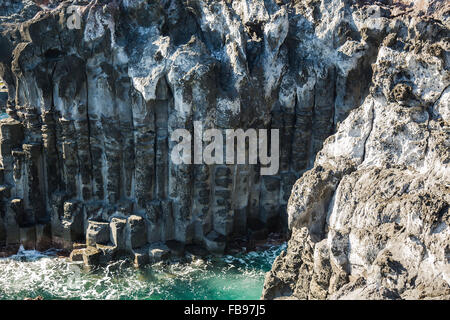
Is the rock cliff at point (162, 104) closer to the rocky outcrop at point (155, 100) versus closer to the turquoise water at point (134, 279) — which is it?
the rocky outcrop at point (155, 100)

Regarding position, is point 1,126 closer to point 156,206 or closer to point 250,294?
point 156,206

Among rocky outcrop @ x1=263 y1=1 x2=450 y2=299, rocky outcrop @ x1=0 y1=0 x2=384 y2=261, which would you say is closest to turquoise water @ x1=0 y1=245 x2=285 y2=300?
rocky outcrop @ x1=0 y1=0 x2=384 y2=261

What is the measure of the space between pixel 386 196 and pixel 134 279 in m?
11.5

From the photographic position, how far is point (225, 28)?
20.7 m

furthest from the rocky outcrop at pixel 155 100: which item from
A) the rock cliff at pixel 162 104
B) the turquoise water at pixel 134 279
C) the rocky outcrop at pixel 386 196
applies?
the rocky outcrop at pixel 386 196

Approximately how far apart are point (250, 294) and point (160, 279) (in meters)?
3.69

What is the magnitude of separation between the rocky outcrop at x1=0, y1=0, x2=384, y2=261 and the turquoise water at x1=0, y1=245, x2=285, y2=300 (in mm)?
1236

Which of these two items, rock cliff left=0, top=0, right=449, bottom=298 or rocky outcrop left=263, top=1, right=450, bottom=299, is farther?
rock cliff left=0, top=0, right=449, bottom=298

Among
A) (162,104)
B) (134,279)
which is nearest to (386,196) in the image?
(134,279)

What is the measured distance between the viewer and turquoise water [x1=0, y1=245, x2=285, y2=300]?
17.7 m

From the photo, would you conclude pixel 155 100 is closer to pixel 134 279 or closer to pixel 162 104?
pixel 162 104

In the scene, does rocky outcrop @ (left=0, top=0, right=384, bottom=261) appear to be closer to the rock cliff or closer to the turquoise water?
the rock cliff

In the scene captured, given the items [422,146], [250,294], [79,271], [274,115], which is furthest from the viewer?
[274,115]

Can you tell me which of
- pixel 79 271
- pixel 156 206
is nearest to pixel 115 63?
pixel 156 206
